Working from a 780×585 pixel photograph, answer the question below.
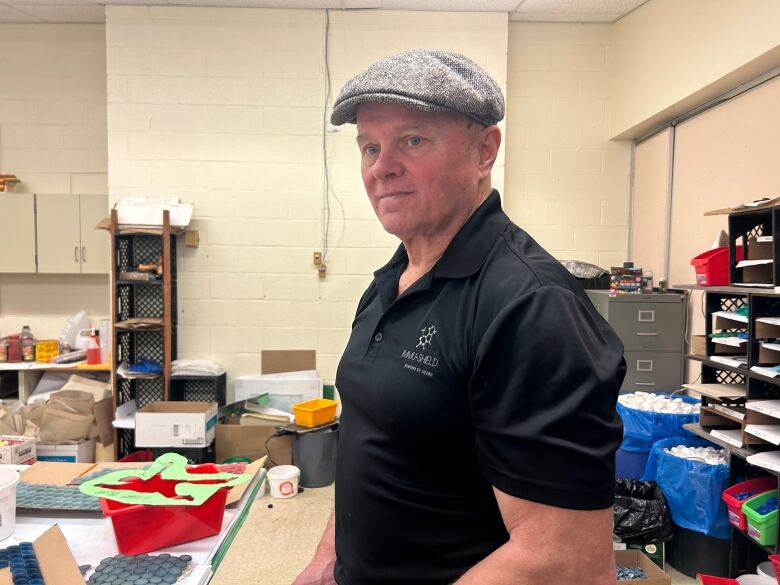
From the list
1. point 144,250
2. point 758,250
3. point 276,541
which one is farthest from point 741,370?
point 144,250

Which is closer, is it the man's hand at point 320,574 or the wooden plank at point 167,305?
the man's hand at point 320,574

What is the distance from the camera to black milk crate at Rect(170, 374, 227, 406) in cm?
392

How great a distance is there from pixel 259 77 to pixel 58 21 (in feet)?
5.80

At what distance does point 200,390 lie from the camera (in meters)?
3.97

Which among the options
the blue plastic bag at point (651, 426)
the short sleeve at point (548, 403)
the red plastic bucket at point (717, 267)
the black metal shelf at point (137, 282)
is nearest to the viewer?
the short sleeve at point (548, 403)

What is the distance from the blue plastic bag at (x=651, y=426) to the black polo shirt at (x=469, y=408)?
6.94ft

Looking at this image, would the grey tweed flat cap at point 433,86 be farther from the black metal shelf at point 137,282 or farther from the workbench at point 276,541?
the black metal shelf at point 137,282

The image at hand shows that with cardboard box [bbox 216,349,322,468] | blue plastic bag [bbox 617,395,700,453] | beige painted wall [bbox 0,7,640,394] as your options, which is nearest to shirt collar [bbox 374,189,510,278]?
blue plastic bag [bbox 617,395,700,453]

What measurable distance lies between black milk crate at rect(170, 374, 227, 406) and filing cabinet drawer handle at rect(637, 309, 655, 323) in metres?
2.93

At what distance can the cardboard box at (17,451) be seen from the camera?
2.25 metres

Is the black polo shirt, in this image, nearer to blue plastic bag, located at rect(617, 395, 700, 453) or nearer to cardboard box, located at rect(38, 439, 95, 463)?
blue plastic bag, located at rect(617, 395, 700, 453)

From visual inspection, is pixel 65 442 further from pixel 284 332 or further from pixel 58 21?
pixel 58 21

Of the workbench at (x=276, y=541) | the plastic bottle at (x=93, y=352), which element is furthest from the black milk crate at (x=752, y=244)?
the plastic bottle at (x=93, y=352)

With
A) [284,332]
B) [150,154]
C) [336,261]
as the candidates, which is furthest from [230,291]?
[150,154]
